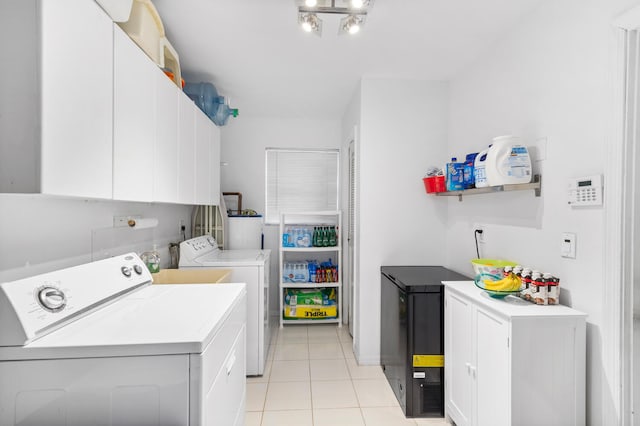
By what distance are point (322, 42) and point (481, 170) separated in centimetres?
138

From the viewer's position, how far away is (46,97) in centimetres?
89

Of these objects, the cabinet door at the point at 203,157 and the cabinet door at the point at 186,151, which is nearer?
the cabinet door at the point at 186,151

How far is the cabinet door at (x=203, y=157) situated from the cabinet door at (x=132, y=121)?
83 cm

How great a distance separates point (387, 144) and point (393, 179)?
312 mm

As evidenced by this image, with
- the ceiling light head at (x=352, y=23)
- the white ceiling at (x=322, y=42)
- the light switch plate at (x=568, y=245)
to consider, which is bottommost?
the light switch plate at (x=568, y=245)

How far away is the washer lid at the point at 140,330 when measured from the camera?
0.91 m

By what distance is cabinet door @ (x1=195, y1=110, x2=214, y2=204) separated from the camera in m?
2.44

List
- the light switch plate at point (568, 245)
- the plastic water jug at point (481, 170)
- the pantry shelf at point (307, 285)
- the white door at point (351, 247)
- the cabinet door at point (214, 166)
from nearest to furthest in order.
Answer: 1. the light switch plate at point (568, 245)
2. the plastic water jug at point (481, 170)
3. the cabinet door at point (214, 166)
4. the white door at point (351, 247)
5. the pantry shelf at point (307, 285)

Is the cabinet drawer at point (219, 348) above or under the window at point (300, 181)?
under

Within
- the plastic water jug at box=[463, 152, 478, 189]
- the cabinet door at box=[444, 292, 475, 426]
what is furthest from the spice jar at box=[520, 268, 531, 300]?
the plastic water jug at box=[463, 152, 478, 189]

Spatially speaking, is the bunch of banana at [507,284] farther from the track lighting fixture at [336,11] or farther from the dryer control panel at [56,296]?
the dryer control panel at [56,296]

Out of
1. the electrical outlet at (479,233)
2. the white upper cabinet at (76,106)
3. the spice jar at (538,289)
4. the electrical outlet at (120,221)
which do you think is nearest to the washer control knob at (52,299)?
the white upper cabinet at (76,106)

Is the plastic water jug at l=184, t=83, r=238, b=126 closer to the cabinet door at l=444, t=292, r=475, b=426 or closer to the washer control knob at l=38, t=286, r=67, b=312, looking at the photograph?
the washer control knob at l=38, t=286, r=67, b=312

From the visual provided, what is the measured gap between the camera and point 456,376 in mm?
1869
